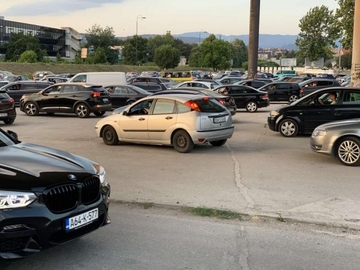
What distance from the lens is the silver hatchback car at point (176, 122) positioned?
11273 millimetres

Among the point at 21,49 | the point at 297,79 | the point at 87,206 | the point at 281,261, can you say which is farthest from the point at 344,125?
the point at 21,49

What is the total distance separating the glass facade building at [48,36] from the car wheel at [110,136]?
11026cm

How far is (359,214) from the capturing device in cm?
641

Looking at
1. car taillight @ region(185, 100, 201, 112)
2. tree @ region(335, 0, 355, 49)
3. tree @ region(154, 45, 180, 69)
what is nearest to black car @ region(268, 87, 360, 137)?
car taillight @ region(185, 100, 201, 112)

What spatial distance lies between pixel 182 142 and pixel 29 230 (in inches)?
308

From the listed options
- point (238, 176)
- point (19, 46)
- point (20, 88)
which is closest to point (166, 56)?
point (19, 46)

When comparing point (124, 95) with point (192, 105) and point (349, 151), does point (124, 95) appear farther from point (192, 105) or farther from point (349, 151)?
point (349, 151)

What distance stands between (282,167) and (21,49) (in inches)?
4053

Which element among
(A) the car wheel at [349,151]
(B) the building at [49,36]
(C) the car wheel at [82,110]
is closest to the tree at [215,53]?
A: (B) the building at [49,36]

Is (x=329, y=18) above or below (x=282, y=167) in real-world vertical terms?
above

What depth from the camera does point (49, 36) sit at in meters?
138

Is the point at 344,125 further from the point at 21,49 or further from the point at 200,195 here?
the point at 21,49

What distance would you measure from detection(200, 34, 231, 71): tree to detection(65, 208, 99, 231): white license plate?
82940 mm

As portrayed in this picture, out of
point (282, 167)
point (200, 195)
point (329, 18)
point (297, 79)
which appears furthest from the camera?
point (329, 18)
